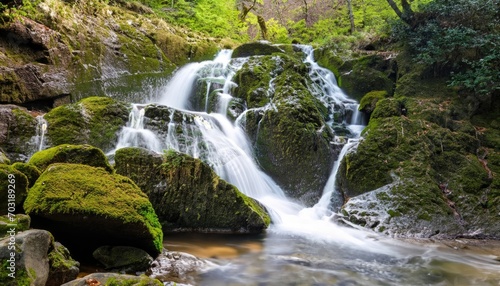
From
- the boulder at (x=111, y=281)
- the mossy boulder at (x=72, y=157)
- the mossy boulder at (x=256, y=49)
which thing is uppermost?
the mossy boulder at (x=256, y=49)

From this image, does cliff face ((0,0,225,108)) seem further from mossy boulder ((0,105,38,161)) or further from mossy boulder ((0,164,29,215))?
mossy boulder ((0,164,29,215))

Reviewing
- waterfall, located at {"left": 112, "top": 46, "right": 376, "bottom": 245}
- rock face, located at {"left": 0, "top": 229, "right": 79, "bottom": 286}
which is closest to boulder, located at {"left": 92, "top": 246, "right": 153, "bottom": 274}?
rock face, located at {"left": 0, "top": 229, "right": 79, "bottom": 286}

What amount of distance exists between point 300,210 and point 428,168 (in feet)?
10.3

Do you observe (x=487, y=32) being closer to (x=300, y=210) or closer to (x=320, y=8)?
(x=300, y=210)

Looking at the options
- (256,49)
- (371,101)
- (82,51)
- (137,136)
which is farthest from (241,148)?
(256,49)

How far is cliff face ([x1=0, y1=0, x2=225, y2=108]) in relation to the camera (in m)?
9.16

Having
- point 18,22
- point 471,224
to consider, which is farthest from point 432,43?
point 18,22

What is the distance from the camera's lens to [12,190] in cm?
383

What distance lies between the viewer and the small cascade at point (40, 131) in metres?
7.48

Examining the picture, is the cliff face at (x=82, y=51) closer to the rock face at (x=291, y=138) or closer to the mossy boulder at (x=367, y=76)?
the rock face at (x=291, y=138)

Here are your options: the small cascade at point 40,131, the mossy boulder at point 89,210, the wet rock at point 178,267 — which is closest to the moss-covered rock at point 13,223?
the mossy boulder at point 89,210

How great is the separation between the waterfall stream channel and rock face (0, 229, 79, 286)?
5.08 feet

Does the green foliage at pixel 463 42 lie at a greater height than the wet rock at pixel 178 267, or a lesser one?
greater

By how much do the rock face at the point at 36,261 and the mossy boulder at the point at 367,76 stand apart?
1090cm
